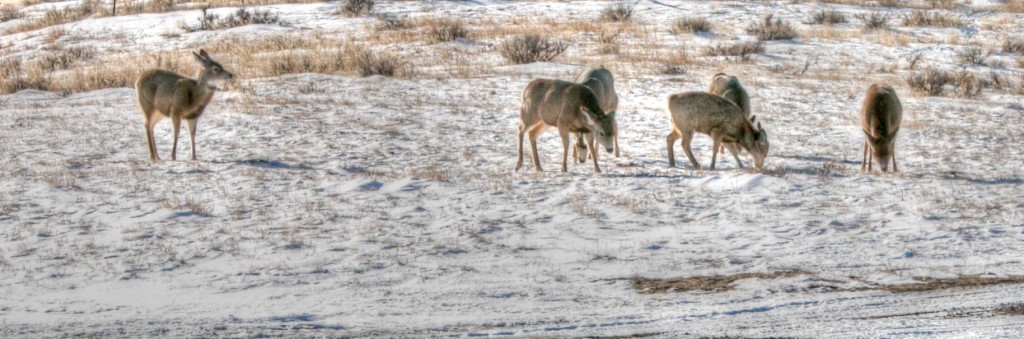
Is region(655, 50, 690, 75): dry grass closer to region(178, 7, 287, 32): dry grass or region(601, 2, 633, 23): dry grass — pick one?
region(601, 2, 633, 23): dry grass

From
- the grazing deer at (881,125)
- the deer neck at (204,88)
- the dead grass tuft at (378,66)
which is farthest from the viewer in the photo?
the dead grass tuft at (378,66)

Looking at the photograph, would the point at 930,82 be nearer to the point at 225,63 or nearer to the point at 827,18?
the point at 827,18

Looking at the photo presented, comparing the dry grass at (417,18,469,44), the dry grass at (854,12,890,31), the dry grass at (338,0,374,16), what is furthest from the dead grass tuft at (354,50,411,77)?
the dry grass at (854,12,890,31)

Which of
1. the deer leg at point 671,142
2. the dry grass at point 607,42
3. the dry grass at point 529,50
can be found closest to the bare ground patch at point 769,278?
the deer leg at point 671,142

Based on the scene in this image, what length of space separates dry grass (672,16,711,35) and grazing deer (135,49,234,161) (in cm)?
1548

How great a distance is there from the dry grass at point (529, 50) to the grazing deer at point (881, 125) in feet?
35.9

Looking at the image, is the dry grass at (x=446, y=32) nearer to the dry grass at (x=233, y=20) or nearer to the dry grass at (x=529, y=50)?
the dry grass at (x=529, y=50)

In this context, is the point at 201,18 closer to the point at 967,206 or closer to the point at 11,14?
the point at 11,14

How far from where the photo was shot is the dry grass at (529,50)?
25422mm

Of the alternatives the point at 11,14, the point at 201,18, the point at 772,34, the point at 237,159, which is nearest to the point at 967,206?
the point at 237,159

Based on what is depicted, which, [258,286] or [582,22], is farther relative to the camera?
[582,22]

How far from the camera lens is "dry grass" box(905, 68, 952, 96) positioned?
21188 mm

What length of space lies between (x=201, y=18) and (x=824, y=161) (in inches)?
925

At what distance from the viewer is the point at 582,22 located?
3198 centimetres
